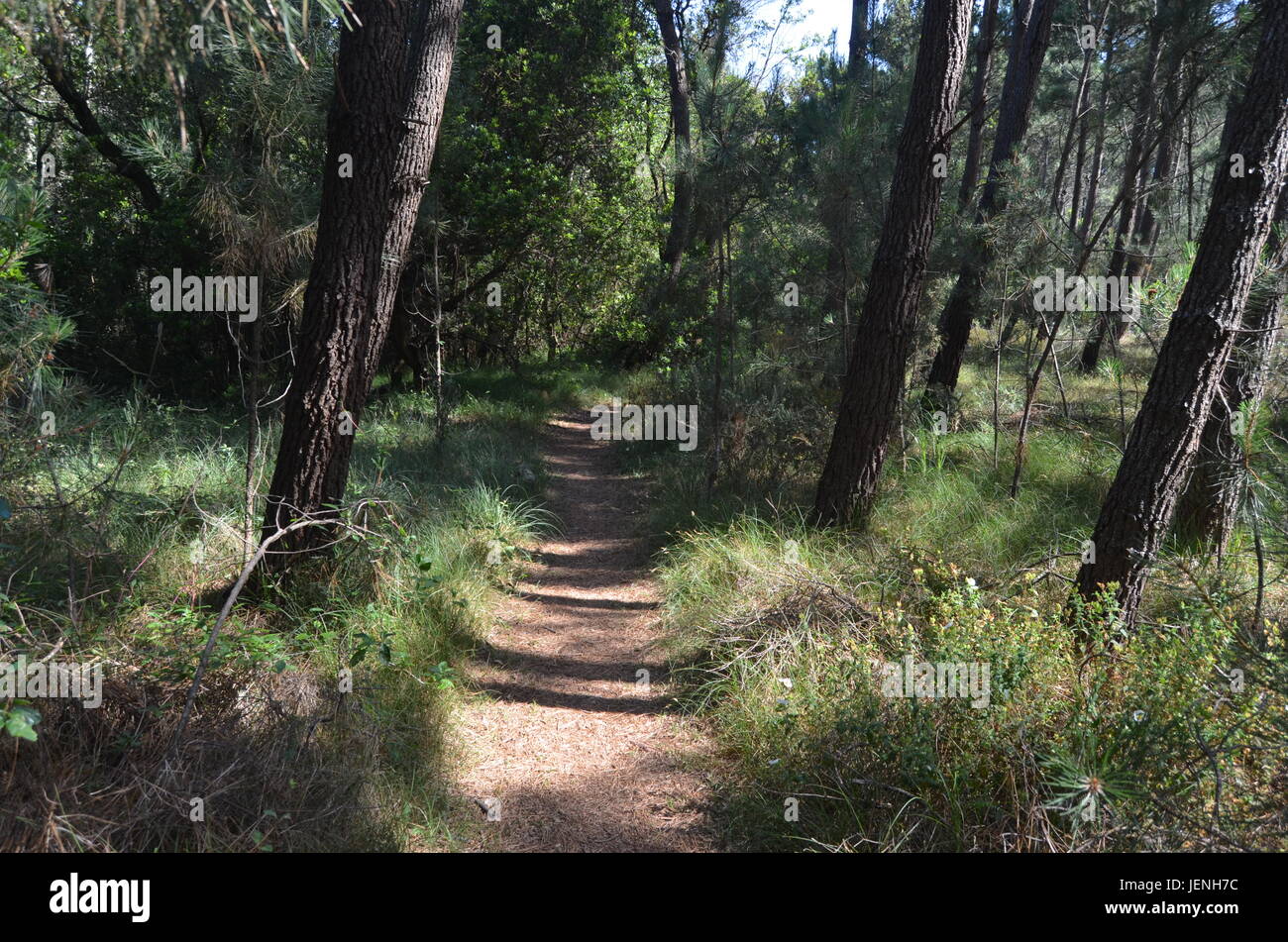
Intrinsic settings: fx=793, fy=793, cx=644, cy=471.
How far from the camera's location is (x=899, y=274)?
6035mm

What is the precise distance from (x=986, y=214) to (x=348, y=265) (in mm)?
6717

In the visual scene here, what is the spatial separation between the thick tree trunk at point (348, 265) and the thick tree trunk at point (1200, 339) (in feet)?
14.2

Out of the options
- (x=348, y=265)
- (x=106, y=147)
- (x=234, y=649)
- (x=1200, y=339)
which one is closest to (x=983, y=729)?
(x=1200, y=339)

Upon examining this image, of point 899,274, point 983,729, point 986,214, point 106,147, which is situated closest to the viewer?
point 983,729

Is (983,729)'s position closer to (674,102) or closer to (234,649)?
(234,649)

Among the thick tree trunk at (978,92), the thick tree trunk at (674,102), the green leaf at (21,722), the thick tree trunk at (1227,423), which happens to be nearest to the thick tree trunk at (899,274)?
the thick tree trunk at (1227,423)

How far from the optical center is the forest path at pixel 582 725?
3.69 m

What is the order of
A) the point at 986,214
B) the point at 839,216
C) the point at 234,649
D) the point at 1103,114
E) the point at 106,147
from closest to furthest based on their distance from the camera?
the point at 234,649 → the point at 839,216 → the point at 986,214 → the point at 1103,114 → the point at 106,147

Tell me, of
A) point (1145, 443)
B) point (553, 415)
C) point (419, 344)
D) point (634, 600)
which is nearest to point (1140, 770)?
point (1145, 443)

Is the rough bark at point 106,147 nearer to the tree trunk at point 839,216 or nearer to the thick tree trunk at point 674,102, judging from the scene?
the thick tree trunk at point 674,102

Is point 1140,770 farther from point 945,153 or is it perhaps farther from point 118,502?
point 118,502

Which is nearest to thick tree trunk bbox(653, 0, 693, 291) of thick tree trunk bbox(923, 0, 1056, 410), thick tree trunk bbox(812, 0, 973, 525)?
thick tree trunk bbox(923, 0, 1056, 410)

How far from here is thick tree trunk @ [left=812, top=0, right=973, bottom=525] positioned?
584cm

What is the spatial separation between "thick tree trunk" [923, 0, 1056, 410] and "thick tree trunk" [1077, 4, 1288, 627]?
4434 millimetres
